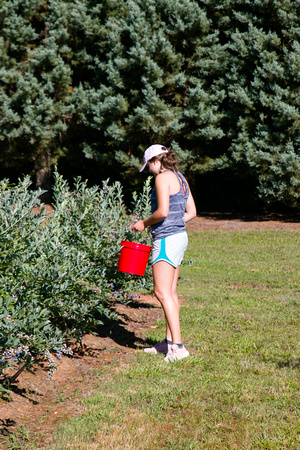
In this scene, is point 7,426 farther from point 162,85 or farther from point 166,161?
point 162,85

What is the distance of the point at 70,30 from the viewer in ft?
53.0

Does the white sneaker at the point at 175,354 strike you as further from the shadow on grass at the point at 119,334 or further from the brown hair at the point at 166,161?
the brown hair at the point at 166,161

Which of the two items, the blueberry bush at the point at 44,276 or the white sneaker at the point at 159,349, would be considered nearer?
the blueberry bush at the point at 44,276

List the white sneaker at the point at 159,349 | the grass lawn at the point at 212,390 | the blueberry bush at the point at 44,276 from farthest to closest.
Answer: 1. the white sneaker at the point at 159,349
2. the blueberry bush at the point at 44,276
3. the grass lawn at the point at 212,390

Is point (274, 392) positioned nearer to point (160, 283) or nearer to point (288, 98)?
point (160, 283)

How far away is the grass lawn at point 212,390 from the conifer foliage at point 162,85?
26.6ft

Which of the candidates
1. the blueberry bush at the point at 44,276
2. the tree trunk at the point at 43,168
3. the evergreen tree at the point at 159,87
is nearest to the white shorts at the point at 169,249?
the blueberry bush at the point at 44,276

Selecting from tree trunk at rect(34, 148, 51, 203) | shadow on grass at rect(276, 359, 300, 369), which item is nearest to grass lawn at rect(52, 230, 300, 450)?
shadow on grass at rect(276, 359, 300, 369)

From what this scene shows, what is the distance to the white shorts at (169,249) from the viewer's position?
404 centimetres

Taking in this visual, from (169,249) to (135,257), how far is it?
29 centimetres

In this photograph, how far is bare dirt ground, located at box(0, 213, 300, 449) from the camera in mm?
3086

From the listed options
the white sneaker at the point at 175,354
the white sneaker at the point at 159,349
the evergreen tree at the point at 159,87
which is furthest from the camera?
the evergreen tree at the point at 159,87

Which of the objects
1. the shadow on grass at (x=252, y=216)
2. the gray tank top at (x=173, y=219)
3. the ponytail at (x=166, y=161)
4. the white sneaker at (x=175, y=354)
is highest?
the ponytail at (x=166, y=161)

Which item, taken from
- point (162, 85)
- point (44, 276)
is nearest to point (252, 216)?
point (162, 85)
